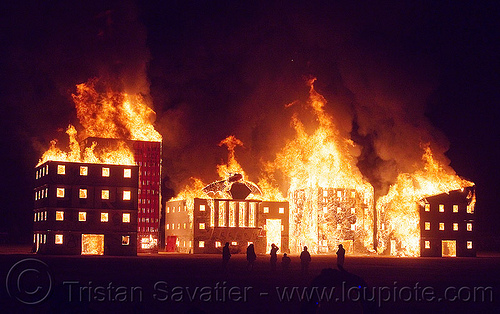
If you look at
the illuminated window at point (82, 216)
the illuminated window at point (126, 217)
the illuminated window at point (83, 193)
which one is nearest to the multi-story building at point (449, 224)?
the illuminated window at point (126, 217)

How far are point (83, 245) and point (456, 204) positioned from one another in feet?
164

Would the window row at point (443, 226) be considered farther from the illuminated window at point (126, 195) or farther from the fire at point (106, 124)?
the illuminated window at point (126, 195)

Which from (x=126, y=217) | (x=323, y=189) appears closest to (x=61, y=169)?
(x=126, y=217)

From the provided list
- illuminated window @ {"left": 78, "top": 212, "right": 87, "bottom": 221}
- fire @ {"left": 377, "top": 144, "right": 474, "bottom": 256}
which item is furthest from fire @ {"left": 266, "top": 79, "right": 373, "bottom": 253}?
illuminated window @ {"left": 78, "top": 212, "right": 87, "bottom": 221}

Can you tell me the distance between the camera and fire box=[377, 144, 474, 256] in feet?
276

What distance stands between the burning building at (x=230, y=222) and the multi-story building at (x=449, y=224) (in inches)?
822

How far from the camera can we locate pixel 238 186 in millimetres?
92125

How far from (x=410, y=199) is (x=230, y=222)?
83.4 feet

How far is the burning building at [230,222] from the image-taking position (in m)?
87.4

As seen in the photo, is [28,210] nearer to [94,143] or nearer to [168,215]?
[168,215]

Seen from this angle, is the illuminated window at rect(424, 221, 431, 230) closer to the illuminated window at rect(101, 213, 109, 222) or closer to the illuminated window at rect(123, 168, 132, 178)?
the illuminated window at rect(123, 168, 132, 178)

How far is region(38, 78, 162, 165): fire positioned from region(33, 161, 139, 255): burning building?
181 cm

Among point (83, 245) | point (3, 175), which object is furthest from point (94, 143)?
point (3, 175)

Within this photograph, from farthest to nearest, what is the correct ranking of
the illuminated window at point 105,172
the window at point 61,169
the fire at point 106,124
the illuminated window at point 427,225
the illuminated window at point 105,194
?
the illuminated window at point 427,225, the fire at point 106,124, the illuminated window at point 105,172, the illuminated window at point 105,194, the window at point 61,169
